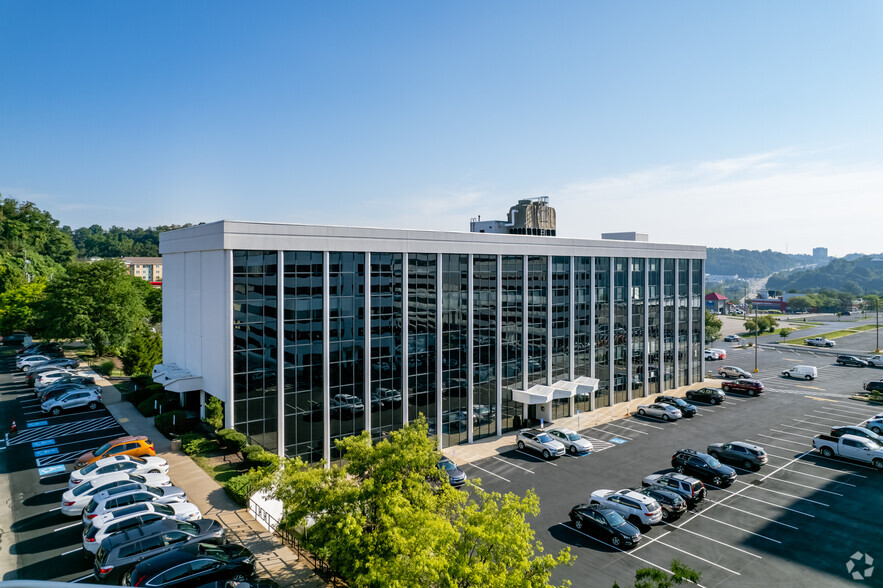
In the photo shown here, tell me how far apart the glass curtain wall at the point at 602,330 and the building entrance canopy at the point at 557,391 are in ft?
6.60

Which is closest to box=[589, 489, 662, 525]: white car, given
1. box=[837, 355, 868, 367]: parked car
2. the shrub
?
the shrub

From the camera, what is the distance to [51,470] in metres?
27.6

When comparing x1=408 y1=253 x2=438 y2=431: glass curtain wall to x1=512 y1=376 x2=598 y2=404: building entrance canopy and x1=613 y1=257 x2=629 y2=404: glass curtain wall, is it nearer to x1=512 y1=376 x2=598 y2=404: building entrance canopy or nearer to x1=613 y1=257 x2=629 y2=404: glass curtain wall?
x1=512 y1=376 x2=598 y2=404: building entrance canopy

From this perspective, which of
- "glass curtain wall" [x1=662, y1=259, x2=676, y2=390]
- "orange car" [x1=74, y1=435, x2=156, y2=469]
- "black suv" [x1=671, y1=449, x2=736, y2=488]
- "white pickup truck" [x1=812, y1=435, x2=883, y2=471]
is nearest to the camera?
"orange car" [x1=74, y1=435, x2=156, y2=469]

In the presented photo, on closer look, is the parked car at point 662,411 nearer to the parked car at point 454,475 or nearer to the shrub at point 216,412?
the parked car at point 454,475

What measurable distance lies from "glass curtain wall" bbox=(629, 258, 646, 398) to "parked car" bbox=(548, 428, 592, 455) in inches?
657

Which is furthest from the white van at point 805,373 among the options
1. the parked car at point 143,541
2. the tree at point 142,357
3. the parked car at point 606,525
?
the tree at point 142,357

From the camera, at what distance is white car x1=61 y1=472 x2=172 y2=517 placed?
887 inches

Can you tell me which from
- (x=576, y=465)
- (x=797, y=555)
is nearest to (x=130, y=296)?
(x=576, y=465)

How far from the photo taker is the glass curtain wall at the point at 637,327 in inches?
1940

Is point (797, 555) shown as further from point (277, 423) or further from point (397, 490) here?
point (277, 423)

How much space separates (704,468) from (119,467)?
3269cm

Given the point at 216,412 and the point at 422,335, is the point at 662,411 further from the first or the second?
the point at 216,412

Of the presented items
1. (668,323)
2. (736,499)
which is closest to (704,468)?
(736,499)
